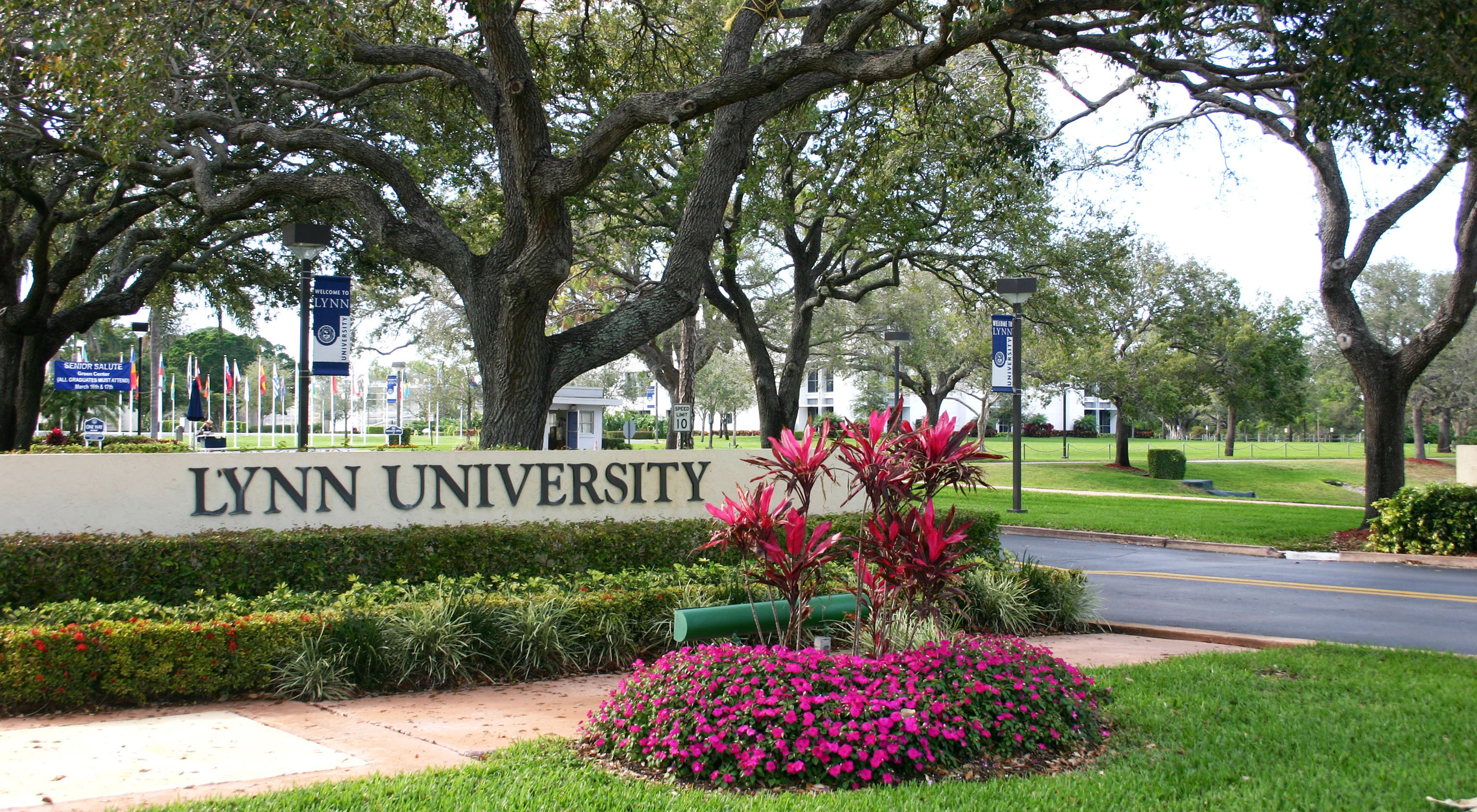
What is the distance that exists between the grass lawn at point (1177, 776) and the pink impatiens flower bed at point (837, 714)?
9.1 inches

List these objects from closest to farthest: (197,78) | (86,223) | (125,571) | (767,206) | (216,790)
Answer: (216,790)
(125,571)
(197,78)
(767,206)
(86,223)

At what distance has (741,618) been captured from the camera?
7.20 m

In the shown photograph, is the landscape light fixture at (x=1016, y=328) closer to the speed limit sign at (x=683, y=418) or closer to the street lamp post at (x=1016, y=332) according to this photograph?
the street lamp post at (x=1016, y=332)

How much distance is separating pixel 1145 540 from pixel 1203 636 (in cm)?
943

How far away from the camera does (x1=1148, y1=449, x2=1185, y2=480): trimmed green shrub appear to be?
34375 millimetres

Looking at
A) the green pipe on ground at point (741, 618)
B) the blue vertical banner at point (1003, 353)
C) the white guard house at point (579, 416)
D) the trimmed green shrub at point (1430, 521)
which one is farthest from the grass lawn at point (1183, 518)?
the white guard house at point (579, 416)

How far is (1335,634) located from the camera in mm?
9617

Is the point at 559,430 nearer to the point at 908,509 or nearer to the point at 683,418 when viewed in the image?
the point at 683,418

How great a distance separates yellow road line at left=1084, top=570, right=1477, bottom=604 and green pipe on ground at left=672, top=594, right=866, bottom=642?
298 inches

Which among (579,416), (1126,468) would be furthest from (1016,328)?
(579,416)

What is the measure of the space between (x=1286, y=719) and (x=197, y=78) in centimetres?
1621

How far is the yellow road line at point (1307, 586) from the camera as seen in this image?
39.3 feet

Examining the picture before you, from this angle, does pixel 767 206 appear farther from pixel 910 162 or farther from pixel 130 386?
pixel 130 386

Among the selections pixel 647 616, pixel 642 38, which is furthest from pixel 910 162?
pixel 647 616
